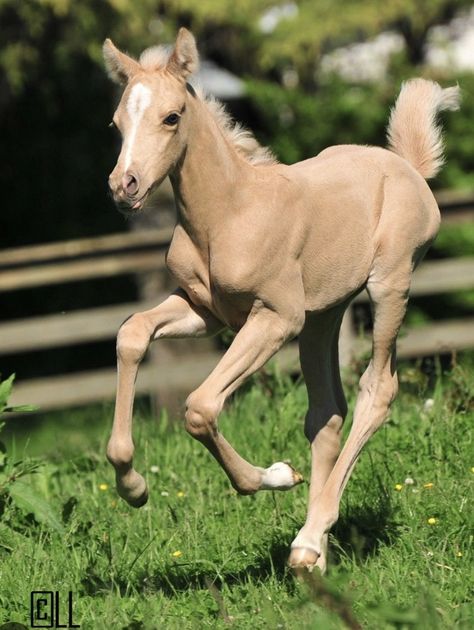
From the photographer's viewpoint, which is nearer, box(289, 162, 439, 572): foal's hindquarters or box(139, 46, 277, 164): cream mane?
box(139, 46, 277, 164): cream mane

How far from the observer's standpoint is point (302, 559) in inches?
165

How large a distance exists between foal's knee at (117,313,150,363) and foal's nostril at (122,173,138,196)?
0.58 metres

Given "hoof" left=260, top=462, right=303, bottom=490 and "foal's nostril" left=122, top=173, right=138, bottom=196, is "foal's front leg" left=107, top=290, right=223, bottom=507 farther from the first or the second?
"foal's nostril" left=122, top=173, right=138, bottom=196

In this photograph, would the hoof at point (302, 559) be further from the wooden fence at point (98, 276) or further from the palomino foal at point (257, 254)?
the wooden fence at point (98, 276)

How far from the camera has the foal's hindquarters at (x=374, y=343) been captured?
15.2 ft

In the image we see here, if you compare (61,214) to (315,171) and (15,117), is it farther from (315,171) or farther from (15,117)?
(315,171)

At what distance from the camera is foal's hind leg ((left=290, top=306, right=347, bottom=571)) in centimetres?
483

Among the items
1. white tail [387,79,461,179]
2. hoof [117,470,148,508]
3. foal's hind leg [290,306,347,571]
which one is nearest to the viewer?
hoof [117,470,148,508]

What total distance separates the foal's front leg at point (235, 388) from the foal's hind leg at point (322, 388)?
550mm

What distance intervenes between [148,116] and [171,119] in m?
0.09

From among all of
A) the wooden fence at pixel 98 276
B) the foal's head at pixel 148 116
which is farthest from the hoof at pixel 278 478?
the wooden fence at pixel 98 276

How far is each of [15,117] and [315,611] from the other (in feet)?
39.8

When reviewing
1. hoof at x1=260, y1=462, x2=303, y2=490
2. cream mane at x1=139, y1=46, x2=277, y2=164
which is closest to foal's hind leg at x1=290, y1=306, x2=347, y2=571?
hoof at x1=260, y1=462, x2=303, y2=490

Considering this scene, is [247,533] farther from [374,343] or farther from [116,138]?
[116,138]
